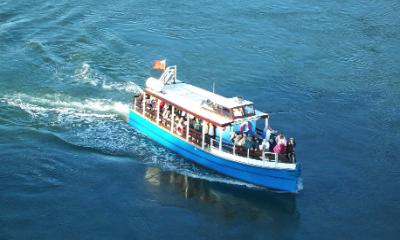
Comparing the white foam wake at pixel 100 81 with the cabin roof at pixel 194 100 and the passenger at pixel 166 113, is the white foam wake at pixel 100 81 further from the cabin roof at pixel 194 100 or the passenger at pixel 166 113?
the passenger at pixel 166 113

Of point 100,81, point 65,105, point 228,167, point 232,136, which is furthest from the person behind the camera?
point 100,81

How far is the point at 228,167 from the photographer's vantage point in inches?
1823

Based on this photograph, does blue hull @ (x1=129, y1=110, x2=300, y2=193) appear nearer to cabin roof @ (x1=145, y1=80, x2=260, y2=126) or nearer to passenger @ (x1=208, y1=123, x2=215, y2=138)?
passenger @ (x1=208, y1=123, x2=215, y2=138)

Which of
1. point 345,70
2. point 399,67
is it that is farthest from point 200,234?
point 399,67

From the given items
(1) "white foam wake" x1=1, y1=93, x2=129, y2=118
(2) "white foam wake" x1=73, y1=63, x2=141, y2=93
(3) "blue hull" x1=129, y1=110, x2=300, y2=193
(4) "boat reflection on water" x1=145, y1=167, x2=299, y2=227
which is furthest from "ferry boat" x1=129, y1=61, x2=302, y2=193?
(2) "white foam wake" x1=73, y1=63, x2=141, y2=93

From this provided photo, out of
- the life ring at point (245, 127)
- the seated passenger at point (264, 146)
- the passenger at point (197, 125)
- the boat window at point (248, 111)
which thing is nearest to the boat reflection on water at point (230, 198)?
the seated passenger at point (264, 146)

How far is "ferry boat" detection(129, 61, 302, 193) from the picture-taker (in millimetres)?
44688

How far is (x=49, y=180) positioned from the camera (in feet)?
147

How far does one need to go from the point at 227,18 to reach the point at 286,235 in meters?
40.5

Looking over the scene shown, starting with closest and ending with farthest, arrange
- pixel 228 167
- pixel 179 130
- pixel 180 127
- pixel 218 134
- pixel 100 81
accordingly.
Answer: pixel 228 167
pixel 218 134
pixel 180 127
pixel 179 130
pixel 100 81

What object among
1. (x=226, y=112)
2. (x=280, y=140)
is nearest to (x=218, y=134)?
(x=226, y=112)

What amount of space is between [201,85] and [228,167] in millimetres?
16413

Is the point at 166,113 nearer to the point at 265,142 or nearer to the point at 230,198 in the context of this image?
the point at 265,142

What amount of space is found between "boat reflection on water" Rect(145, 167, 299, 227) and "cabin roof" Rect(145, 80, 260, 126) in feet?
14.6
